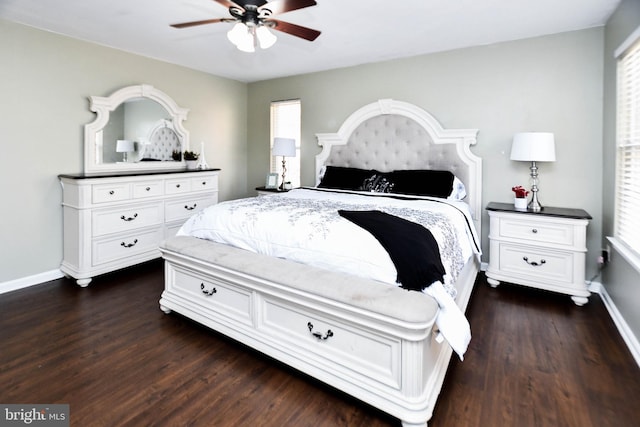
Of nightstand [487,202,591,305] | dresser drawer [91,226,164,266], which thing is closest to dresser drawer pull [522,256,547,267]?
nightstand [487,202,591,305]

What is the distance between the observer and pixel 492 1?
2.67m

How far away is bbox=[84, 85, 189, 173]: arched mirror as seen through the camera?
145 inches

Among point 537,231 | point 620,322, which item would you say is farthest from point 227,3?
point 620,322

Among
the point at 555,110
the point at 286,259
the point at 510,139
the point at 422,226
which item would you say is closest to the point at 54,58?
the point at 286,259

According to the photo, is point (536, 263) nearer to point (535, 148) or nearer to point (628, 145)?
point (535, 148)

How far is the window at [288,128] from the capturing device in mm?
5098

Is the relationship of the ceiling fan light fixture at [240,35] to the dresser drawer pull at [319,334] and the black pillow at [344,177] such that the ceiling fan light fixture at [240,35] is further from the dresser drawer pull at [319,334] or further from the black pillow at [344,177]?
the black pillow at [344,177]

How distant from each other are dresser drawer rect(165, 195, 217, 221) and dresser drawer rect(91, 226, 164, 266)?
0.20 metres

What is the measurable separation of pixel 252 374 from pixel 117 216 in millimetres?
2471

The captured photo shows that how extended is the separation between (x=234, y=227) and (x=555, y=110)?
3.14 m

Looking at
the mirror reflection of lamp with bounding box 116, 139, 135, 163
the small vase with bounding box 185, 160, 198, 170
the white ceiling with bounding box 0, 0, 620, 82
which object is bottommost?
the small vase with bounding box 185, 160, 198, 170

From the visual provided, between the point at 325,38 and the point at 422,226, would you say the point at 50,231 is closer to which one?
the point at 325,38

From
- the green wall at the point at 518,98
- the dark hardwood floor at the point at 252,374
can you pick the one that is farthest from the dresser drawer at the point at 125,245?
the green wall at the point at 518,98

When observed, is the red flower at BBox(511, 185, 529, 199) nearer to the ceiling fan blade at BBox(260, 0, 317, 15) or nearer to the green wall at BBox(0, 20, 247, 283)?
the ceiling fan blade at BBox(260, 0, 317, 15)
